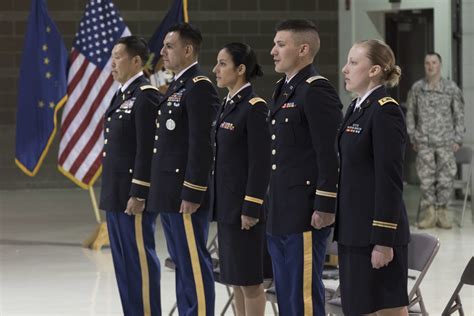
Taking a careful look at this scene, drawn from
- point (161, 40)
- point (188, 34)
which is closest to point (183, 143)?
point (188, 34)

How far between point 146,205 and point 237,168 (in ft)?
2.30

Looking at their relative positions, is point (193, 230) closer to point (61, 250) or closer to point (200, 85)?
point (200, 85)

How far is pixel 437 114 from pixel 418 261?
552cm

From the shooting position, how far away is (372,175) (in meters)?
4.36

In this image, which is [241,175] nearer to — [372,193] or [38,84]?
[372,193]

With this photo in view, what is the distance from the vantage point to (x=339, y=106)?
16.1ft

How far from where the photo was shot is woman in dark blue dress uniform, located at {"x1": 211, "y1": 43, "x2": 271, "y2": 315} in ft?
16.9

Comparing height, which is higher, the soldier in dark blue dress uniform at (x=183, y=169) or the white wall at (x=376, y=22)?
the white wall at (x=376, y=22)

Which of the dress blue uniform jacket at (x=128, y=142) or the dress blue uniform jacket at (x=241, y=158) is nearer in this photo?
the dress blue uniform jacket at (x=241, y=158)

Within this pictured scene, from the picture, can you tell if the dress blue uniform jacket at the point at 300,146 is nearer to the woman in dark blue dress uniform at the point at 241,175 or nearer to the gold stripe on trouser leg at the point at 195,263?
the woman in dark blue dress uniform at the point at 241,175

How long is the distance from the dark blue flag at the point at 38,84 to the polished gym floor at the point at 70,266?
2.79 feet

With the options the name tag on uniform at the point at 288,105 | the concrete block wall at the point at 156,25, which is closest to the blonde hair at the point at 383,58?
the name tag on uniform at the point at 288,105

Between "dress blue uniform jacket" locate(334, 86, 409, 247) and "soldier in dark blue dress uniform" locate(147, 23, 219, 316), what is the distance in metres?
1.19

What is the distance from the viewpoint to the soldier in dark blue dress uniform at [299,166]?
15.8ft
